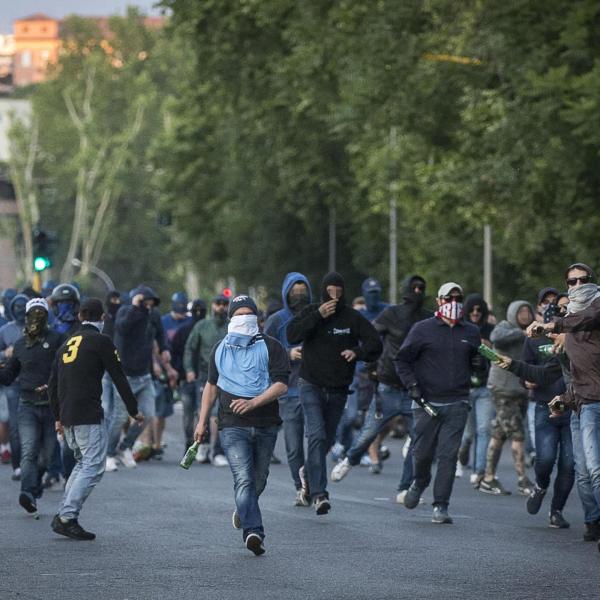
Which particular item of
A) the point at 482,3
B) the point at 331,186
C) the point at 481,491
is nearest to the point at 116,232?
the point at 331,186

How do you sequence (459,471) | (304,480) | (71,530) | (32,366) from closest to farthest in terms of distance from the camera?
(71,530), (32,366), (304,480), (459,471)

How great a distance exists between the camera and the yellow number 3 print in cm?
1416

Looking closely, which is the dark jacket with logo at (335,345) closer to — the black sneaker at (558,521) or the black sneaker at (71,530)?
the black sneaker at (558,521)

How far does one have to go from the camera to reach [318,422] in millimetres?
15758

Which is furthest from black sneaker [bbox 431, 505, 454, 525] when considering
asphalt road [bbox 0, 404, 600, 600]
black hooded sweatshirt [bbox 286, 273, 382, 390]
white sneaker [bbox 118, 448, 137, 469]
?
white sneaker [bbox 118, 448, 137, 469]

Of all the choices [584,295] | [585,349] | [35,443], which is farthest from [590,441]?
[35,443]

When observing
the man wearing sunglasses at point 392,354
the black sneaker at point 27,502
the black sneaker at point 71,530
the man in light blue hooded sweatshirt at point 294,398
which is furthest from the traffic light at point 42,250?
the black sneaker at point 71,530

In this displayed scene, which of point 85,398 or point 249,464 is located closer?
point 249,464

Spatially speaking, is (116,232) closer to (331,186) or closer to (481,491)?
(331,186)

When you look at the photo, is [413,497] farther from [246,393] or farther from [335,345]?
[246,393]

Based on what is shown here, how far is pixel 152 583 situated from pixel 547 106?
16.8 metres

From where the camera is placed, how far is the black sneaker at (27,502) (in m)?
15.2

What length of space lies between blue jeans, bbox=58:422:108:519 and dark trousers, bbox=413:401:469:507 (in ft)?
8.46

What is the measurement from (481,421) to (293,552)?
713 centimetres
